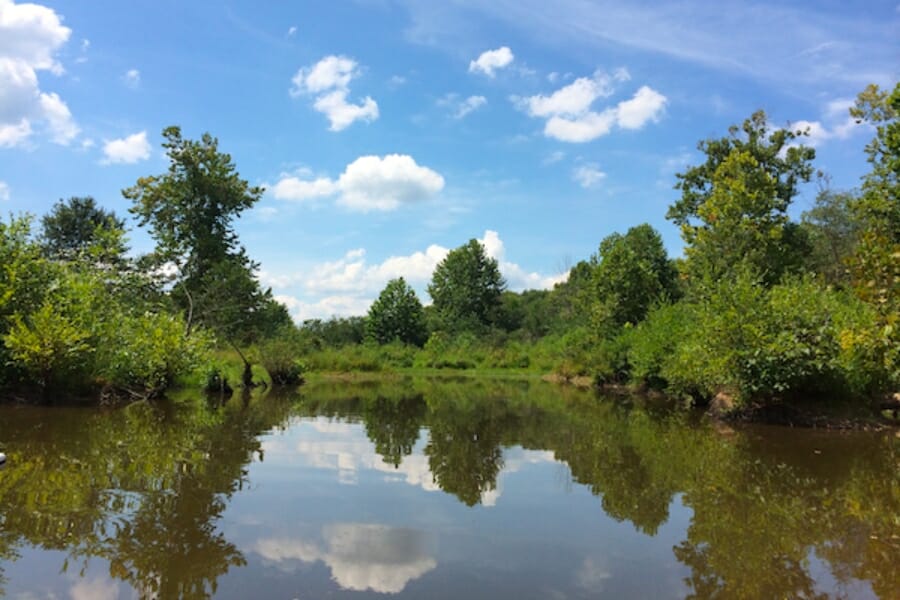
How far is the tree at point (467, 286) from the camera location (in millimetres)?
72125

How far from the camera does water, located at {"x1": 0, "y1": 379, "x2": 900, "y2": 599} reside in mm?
5199

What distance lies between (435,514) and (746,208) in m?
28.2

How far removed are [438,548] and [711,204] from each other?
29276 millimetres

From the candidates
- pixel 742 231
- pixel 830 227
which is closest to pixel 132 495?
pixel 742 231

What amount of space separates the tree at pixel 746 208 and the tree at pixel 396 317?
105 feet

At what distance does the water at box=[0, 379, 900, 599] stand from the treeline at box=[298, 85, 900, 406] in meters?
2.54

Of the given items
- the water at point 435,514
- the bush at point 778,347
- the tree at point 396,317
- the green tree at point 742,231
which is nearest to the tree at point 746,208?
the green tree at point 742,231

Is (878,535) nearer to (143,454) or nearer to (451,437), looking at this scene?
(451,437)

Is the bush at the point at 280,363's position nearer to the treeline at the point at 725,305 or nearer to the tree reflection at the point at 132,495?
the treeline at the point at 725,305

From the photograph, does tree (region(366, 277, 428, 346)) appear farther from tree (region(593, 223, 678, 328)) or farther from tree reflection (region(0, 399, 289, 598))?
tree reflection (region(0, 399, 289, 598))

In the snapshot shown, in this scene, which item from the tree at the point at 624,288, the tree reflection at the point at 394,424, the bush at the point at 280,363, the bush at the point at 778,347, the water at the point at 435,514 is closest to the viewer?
the water at the point at 435,514

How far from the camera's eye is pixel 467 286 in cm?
7325

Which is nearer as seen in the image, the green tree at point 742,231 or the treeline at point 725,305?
the treeline at point 725,305

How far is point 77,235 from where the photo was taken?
157ft
